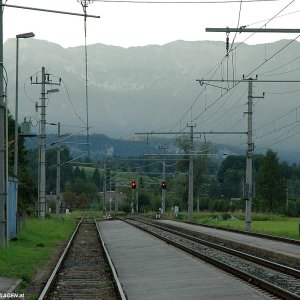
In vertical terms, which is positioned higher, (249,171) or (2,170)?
(249,171)

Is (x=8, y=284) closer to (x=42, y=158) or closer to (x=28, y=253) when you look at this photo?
(x=28, y=253)

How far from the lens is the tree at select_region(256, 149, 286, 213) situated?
153 m

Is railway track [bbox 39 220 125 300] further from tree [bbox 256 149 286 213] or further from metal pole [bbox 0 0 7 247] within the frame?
tree [bbox 256 149 286 213]

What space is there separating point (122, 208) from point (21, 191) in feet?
343

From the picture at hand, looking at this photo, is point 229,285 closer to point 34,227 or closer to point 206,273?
point 206,273

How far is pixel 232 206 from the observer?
14625 centimetres

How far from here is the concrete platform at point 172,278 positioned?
16039mm

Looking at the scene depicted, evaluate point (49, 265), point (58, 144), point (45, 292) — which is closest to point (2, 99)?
point (49, 265)

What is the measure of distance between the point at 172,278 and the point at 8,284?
4971 millimetres

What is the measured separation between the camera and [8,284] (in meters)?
16.5

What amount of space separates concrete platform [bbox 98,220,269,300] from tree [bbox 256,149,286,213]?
12474 centimetres

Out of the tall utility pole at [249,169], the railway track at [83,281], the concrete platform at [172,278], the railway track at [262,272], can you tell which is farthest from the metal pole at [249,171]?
the railway track at [83,281]

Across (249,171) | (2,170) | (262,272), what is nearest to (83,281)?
(262,272)

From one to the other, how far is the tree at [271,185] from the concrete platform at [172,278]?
125 metres
